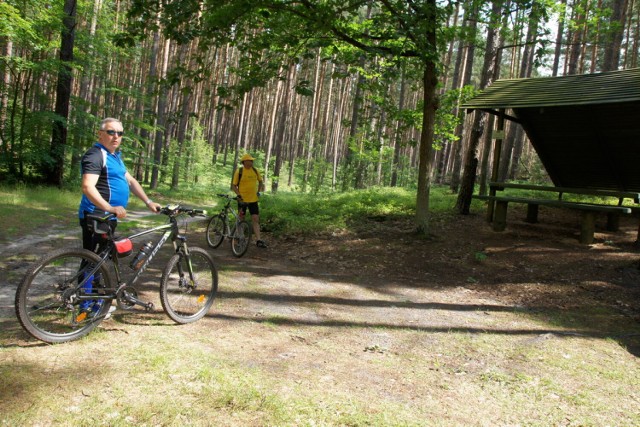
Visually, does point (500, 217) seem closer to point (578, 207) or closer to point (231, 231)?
point (578, 207)

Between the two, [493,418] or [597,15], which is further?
[597,15]

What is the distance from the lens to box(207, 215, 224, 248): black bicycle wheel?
29.2ft

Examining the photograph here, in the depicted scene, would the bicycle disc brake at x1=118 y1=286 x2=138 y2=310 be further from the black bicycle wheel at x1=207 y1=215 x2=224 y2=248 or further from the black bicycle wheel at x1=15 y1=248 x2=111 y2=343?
the black bicycle wheel at x1=207 y1=215 x2=224 y2=248

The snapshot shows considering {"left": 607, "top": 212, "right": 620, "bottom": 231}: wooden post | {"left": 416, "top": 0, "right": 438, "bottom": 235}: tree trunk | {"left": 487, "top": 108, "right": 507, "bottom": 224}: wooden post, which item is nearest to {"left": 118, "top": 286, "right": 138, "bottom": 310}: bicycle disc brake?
{"left": 416, "top": 0, "right": 438, "bottom": 235}: tree trunk

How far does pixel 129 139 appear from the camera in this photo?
690 inches

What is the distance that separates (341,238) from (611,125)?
7.11 metres

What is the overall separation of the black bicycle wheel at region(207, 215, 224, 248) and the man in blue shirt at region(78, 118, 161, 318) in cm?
480

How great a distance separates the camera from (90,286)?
3.74m

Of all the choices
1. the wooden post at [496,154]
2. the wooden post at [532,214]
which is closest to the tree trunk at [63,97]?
the wooden post at [496,154]

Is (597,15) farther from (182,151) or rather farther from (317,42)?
(182,151)

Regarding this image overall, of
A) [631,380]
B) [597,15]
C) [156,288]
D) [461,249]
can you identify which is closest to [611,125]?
[597,15]

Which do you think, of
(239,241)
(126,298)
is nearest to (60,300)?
(126,298)

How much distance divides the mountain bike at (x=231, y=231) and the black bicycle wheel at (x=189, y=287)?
3497mm

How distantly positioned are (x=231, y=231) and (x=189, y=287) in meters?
3.89
